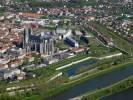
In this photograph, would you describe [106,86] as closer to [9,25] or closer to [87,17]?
[9,25]

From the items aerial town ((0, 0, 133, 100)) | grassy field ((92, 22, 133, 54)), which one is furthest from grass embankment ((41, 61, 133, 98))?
grassy field ((92, 22, 133, 54))

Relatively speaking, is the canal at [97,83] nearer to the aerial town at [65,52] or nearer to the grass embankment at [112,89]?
the aerial town at [65,52]

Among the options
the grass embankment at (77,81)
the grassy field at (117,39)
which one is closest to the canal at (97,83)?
the grass embankment at (77,81)

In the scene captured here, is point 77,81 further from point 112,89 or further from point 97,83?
point 112,89

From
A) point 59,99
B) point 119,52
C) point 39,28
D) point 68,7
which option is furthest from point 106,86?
point 68,7

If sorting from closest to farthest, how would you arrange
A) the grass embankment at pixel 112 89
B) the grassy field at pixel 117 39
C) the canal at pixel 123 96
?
the grass embankment at pixel 112 89, the canal at pixel 123 96, the grassy field at pixel 117 39

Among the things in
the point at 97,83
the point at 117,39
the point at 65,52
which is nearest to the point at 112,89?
the point at 97,83

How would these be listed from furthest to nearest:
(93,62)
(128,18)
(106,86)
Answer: (128,18) → (93,62) → (106,86)
